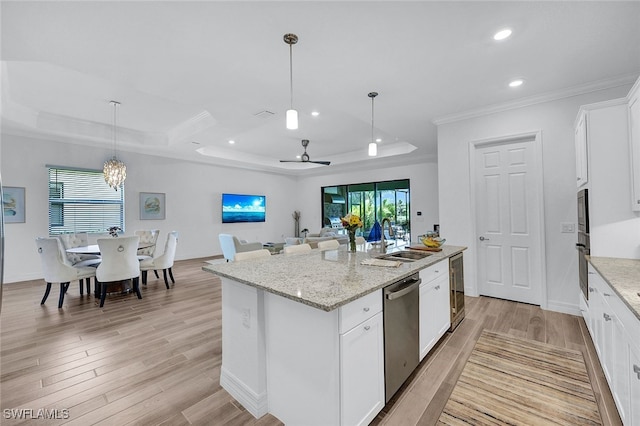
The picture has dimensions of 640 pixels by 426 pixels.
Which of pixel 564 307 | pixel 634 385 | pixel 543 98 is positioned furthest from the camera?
pixel 543 98

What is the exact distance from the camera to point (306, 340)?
5.14 ft

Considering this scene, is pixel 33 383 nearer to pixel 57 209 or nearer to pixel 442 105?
pixel 57 209

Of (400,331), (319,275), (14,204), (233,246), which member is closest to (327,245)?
(319,275)

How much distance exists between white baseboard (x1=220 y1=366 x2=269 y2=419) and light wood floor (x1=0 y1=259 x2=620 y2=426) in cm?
4

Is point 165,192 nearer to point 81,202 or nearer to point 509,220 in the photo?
point 81,202

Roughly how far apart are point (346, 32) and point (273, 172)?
7.44 m

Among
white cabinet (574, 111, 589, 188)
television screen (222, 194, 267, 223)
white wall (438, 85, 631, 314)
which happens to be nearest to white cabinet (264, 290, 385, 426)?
white cabinet (574, 111, 589, 188)

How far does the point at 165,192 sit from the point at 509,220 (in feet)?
23.6

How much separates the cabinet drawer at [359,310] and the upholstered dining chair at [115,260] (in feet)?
12.1

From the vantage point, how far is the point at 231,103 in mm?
3705

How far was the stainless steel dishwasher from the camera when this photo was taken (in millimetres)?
1796

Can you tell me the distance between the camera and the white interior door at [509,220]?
3.65 meters

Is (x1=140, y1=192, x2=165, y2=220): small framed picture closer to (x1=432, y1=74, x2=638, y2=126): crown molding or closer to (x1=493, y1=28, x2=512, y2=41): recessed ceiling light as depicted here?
(x1=432, y1=74, x2=638, y2=126): crown molding

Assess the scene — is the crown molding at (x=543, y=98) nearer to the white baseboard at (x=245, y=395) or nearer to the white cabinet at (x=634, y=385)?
the white cabinet at (x=634, y=385)
